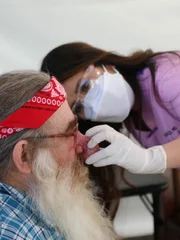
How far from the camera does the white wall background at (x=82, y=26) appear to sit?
6.36 feet

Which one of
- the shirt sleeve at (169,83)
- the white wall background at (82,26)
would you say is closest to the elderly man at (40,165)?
the shirt sleeve at (169,83)

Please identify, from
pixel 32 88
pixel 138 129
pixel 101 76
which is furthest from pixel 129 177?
pixel 32 88

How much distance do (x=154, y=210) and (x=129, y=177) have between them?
0.30 meters

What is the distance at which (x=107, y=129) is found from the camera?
1.20 meters

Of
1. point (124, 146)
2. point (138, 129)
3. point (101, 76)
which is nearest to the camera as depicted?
point (124, 146)

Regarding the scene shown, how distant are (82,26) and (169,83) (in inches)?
32.9

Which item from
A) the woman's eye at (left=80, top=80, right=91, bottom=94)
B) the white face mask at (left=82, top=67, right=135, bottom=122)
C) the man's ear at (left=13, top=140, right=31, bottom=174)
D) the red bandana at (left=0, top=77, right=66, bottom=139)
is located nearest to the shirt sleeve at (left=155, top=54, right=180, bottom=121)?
the white face mask at (left=82, top=67, right=135, bottom=122)

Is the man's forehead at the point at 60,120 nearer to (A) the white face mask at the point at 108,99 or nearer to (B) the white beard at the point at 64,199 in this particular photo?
(B) the white beard at the point at 64,199

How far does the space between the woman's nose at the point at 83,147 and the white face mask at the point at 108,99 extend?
274 mm

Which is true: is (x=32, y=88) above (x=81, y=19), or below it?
above

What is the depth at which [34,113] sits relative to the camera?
978 mm

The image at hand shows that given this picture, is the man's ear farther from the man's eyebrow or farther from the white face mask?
the white face mask

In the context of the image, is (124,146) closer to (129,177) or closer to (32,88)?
(32,88)

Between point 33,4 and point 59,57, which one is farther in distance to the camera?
point 33,4
